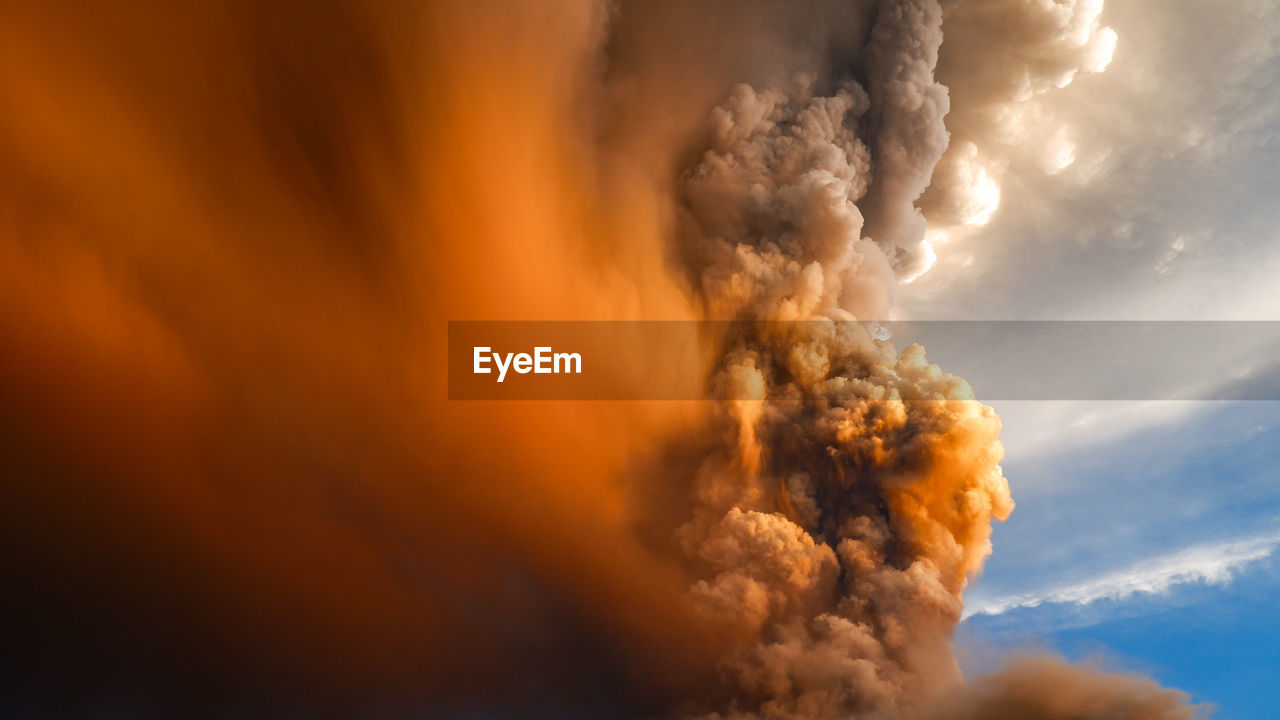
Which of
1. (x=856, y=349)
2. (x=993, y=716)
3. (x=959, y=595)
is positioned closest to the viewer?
(x=993, y=716)

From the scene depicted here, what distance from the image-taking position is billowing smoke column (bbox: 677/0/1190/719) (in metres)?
22.0

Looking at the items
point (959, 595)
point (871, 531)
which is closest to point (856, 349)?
point (871, 531)

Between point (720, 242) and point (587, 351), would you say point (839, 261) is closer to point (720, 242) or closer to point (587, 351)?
point (720, 242)

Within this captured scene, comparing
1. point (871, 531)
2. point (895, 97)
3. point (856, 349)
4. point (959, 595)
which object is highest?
point (895, 97)

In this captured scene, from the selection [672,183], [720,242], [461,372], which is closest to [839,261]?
[720,242]

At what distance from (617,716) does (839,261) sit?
56.7 feet

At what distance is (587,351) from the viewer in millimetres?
26203

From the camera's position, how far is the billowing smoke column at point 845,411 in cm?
2203

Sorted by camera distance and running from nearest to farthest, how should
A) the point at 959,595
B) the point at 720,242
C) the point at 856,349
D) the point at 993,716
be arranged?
the point at 993,716
the point at 959,595
the point at 856,349
the point at 720,242

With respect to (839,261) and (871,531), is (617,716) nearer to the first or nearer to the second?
(871,531)

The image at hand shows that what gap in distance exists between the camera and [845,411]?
24344 mm

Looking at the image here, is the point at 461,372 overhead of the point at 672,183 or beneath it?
beneath

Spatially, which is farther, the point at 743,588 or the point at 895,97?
the point at 895,97

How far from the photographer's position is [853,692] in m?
21.0
